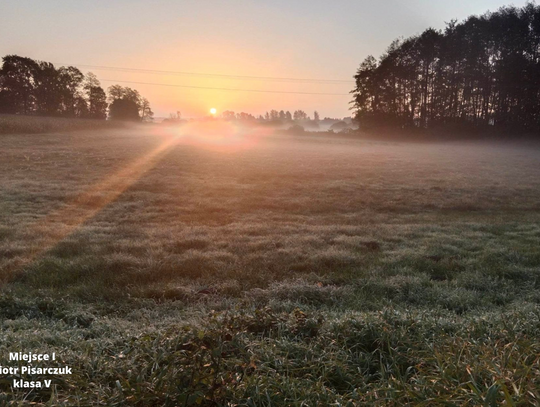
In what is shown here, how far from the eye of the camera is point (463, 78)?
1962 inches

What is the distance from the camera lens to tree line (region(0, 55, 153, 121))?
54781 mm

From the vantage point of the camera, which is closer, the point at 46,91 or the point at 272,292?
the point at 272,292

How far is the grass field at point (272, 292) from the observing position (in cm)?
258

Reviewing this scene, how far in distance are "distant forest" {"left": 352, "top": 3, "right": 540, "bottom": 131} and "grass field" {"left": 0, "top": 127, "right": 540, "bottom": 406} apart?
134 ft

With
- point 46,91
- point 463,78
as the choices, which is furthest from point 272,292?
point 46,91

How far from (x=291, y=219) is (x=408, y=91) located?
51.4 meters

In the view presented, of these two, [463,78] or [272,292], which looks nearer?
[272,292]

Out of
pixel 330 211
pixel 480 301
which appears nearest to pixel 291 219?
pixel 330 211

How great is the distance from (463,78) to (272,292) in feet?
179

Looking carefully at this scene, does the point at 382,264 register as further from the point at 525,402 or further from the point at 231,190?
the point at 231,190

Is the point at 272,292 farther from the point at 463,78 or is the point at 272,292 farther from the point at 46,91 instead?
the point at 46,91

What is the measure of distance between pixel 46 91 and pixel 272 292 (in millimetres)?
64980

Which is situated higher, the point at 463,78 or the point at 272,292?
the point at 463,78

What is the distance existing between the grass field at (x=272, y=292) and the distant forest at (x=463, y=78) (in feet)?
134
